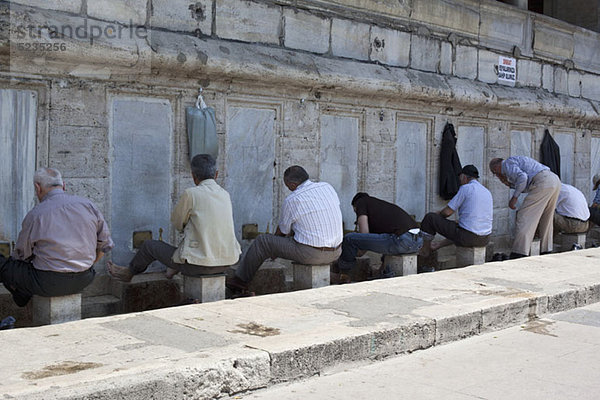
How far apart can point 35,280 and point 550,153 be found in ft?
29.9

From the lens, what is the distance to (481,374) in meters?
4.70

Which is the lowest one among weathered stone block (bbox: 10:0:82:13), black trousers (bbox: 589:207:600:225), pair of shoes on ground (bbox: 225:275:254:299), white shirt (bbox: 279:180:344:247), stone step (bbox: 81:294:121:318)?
stone step (bbox: 81:294:121:318)

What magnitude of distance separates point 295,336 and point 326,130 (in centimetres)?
435

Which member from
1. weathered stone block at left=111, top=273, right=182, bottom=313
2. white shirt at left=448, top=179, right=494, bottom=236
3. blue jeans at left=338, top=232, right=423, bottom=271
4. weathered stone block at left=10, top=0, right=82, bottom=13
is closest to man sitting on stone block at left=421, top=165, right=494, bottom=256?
white shirt at left=448, top=179, right=494, bottom=236

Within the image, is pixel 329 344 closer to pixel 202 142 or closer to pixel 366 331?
pixel 366 331

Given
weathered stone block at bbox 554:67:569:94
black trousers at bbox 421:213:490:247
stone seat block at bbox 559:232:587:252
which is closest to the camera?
black trousers at bbox 421:213:490:247

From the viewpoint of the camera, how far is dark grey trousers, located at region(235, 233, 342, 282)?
6.91 meters

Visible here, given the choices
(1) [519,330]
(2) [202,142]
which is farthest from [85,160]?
(1) [519,330]

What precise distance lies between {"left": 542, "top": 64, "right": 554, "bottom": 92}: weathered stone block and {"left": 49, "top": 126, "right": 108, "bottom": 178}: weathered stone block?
7823mm

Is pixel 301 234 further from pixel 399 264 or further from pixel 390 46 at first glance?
pixel 390 46

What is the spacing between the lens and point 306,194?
274 inches

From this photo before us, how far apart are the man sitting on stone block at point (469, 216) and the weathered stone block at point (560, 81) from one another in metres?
4.23

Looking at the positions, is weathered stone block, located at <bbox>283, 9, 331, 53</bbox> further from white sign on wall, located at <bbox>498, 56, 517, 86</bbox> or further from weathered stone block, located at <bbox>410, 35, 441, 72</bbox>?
white sign on wall, located at <bbox>498, 56, 517, 86</bbox>

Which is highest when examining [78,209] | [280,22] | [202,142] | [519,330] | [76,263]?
[280,22]
